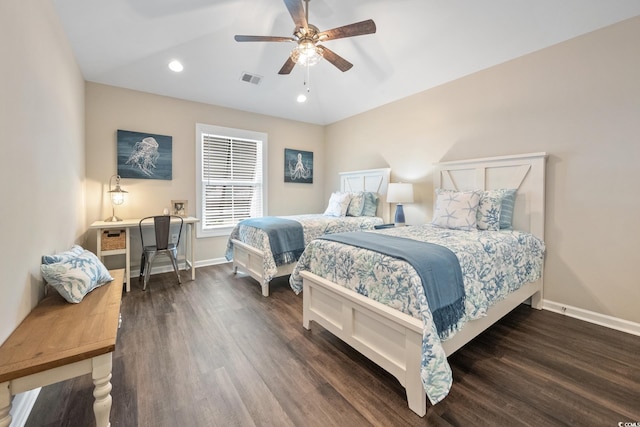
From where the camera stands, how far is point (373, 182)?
4.60 meters

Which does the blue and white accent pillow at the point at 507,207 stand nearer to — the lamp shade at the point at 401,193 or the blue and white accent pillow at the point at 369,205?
the lamp shade at the point at 401,193

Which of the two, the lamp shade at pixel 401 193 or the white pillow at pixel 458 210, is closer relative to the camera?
the white pillow at pixel 458 210

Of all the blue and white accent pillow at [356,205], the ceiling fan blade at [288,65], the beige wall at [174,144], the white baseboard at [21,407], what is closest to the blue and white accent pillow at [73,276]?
the white baseboard at [21,407]

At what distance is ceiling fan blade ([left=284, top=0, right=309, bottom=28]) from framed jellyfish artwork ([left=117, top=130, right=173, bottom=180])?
9.03ft

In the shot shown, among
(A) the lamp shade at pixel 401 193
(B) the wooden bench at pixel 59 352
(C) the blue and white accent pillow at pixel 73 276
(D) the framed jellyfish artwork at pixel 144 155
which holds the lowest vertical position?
(B) the wooden bench at pixel 59 352

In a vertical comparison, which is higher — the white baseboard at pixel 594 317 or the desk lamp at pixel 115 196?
the desk lamp at pixel 115 196

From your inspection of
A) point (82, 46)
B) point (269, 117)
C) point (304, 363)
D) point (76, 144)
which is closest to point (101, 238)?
point (76, 144)

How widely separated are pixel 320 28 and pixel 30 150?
Answer: 2.92 m

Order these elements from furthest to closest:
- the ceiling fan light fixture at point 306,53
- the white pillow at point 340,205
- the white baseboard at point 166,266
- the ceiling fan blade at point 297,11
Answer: the white pillow at point 340,205, the white baseboard at point 166,266, the ceiling fan light fixture at point 306,53, the ceiling fan blade at point 297,11

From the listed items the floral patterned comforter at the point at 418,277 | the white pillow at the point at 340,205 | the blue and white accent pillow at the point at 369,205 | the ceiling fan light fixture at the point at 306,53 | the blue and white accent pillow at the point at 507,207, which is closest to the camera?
the floral patterned comforter at the point at 418,277

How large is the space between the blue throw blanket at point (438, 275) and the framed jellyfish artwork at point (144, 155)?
3.47m

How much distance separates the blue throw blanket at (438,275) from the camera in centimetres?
156

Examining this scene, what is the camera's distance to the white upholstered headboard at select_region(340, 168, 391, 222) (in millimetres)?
4406

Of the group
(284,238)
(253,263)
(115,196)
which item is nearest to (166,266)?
(115,196)
